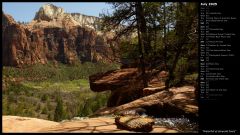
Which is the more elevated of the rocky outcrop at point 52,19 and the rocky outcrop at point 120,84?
the rocky outcrop at point 52,19

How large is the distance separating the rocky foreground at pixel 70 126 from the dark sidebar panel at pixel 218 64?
1.06 m

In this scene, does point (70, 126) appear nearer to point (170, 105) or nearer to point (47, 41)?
point (170, 105)

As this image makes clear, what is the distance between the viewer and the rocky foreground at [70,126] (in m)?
6.58

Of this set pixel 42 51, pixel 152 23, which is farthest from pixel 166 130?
pixel 42 51

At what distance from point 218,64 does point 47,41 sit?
522 feet

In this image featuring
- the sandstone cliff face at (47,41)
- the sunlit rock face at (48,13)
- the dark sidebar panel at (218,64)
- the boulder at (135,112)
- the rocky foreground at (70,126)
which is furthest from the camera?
the sunlit rock face at (48,13)

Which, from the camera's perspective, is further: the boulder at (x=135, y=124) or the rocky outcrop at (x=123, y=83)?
the rocky outcrop at (x=123, y=83)

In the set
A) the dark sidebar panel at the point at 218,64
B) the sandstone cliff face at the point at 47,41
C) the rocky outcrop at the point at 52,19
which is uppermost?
the rocky outcrop at the point at 52,19

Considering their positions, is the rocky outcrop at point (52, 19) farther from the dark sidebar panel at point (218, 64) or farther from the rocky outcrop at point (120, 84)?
the dark sidebar panel at point (218, 64)

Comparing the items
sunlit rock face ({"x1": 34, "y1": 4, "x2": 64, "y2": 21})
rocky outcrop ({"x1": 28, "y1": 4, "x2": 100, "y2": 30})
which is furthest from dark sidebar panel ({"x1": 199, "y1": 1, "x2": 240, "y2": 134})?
sunlit rock face ({"x1": 34, "y1": 4, "x2": 64, "y2": 21})

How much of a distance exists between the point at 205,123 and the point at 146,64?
8.88 meters

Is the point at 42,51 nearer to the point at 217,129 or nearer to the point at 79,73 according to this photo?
the point at 79,73

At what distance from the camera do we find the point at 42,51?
5940 inches

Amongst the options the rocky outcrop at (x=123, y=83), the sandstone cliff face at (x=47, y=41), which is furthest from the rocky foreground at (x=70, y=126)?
the sandstone cliff face at (x=47, y=41)
